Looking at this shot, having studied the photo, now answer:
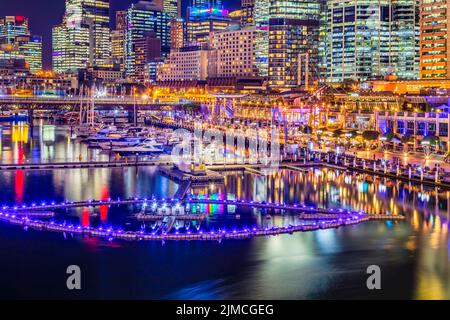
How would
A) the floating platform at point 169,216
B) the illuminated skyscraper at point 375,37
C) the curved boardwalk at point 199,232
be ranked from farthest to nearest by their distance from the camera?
the illuminated skyscraper at point 375,37, the floating platform at point 169,216, the curved boardwalk at point 199,232

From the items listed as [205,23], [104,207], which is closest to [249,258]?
[104,207]

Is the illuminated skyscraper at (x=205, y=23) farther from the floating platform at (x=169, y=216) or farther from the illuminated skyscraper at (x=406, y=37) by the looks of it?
the floating platform at (x=169, y=216)

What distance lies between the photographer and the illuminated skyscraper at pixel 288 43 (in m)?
114

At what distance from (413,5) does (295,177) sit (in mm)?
69965

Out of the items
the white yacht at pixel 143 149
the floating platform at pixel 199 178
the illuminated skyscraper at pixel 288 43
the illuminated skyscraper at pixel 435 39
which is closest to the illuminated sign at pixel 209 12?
the illuminated skyscraper at pixel 288 43

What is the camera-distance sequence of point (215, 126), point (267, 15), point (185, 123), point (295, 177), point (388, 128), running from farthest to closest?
point (267, 15) < point (185, 123) < point (215, 126) < point (388, 128) < point (295, 177)

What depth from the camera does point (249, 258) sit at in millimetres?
21438

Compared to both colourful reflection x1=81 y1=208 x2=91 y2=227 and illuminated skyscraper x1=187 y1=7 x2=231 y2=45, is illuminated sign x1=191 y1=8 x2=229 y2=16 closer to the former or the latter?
illuminated skyscraper x1=187 y1=7 x2=231 y2=45

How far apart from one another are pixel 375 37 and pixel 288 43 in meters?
17.0

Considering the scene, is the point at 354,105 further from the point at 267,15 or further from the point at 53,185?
the point at 267,15

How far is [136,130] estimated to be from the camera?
6731 cm

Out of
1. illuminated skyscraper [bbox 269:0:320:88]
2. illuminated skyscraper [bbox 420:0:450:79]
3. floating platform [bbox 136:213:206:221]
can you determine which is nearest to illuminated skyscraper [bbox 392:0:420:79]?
illuminated skyscraper [bbox 269:0:320:88]

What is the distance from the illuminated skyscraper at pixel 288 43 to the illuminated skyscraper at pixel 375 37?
1108 centimetres

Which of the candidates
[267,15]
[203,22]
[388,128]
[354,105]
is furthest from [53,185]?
[203,22]
